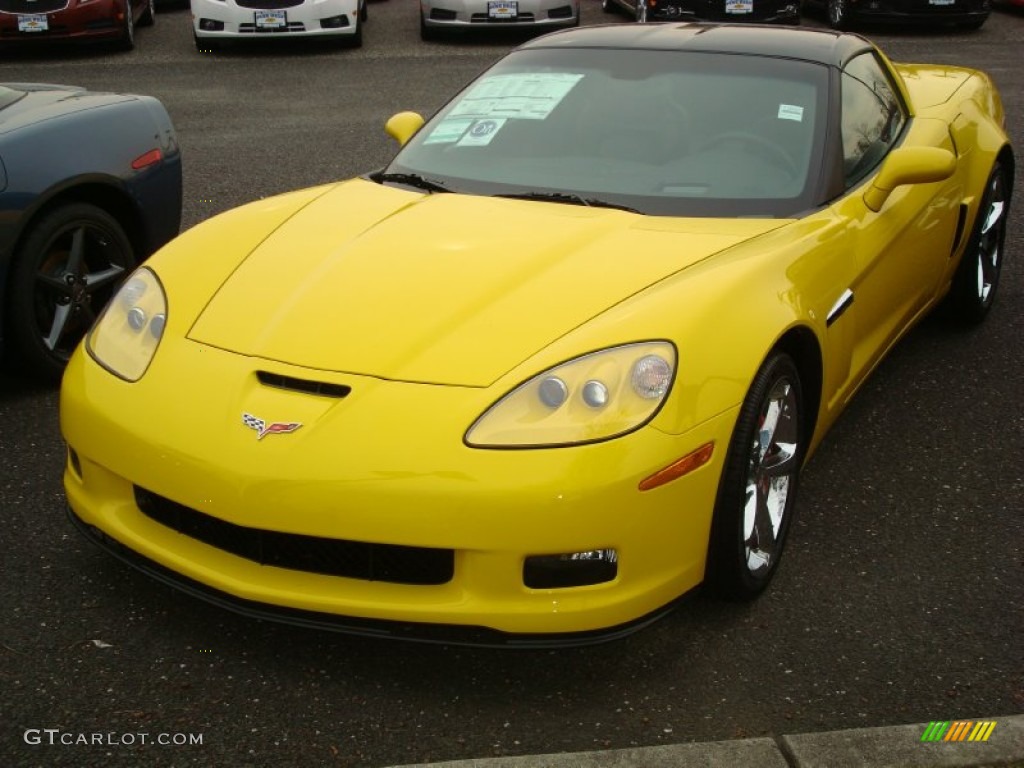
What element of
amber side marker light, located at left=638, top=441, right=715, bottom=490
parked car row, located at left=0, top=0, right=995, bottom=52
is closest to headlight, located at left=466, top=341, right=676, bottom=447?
amber side marker light, located at left=638, top=441, right=715, bottom=490

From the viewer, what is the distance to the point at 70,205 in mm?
4938

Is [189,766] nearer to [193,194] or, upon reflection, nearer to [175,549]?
[175,549]

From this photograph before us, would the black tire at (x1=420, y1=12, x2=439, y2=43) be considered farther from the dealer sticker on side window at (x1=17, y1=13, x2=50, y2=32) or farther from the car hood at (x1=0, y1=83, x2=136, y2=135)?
the car hood at (x1=0, y1=83, x2=136, y2=135)

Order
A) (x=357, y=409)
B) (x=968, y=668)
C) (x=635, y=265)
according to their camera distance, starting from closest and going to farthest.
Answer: (x=357, y=409), (x=968, y=668), (x=635, y=265)

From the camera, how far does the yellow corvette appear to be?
2930 mm

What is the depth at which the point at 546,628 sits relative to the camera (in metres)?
2.99

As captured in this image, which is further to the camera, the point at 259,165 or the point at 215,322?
the point at 259,165

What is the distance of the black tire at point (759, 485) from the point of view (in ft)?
10.5

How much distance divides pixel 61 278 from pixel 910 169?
9.68 ft

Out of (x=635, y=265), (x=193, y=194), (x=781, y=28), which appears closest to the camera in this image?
(x=635, y=265)

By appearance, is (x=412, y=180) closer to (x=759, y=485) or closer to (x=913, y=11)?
(x=759, y=485)

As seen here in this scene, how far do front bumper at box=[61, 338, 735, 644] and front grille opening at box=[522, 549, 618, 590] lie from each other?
0.02m

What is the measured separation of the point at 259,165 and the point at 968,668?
656 cm

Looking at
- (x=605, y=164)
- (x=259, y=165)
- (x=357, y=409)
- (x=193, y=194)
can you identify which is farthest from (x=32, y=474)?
(x=259, y=165)
